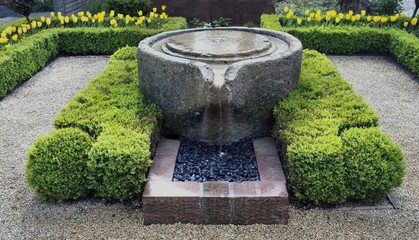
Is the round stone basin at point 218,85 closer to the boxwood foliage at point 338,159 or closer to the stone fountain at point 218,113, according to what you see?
the stone fountain at point 218,113

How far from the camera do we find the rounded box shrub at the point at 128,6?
36.1 feet

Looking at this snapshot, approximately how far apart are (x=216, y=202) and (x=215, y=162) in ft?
2.87

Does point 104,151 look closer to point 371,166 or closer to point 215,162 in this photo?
point 215,162

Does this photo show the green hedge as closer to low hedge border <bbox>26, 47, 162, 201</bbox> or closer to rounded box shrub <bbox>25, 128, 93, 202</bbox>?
low hedge border <bbox>26, 47, 162, 201</bbox>

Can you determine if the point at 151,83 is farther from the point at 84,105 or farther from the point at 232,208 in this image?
the point at 232,208

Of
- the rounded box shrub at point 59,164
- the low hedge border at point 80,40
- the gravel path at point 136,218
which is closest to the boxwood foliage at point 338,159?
the gravel path at point 136,218

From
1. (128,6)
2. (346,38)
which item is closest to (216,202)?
(346,38)

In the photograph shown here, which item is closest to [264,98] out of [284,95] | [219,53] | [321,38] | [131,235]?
→ [284,95]

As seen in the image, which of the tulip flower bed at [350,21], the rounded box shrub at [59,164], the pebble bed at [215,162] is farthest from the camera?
the tulip flower bed at [350,21]

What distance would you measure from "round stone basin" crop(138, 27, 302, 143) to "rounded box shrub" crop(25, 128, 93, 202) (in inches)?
48.3

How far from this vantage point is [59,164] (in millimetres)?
3881

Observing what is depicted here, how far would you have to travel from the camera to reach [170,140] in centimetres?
496

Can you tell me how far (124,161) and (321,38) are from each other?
7.09 metres

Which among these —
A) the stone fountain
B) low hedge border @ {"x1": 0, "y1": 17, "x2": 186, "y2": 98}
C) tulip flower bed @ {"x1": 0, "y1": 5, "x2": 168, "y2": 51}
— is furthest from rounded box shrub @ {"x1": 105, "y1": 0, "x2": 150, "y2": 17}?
the stone fountain
